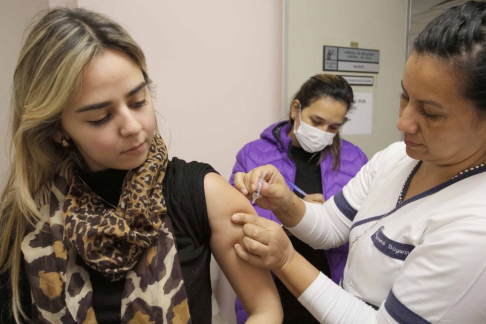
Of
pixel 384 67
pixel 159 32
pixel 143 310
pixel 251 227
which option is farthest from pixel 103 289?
pixel 384 67

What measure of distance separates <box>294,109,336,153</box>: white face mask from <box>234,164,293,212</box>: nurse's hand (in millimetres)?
633

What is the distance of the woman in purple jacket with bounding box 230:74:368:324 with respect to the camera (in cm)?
173

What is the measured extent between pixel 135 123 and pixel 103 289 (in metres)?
0.44

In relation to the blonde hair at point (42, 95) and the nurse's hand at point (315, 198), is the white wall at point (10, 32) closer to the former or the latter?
the blonde hair at point (42, 95)

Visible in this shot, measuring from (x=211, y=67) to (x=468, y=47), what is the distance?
1.45 m

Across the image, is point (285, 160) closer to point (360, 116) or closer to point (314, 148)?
point (314, 148)

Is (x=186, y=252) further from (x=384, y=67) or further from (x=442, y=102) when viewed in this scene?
(x=384, y=67)

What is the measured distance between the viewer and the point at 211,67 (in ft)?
6.31

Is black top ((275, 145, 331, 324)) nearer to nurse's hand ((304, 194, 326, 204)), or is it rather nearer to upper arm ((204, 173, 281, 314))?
nurse's hand ((304, 194, 326, 204))

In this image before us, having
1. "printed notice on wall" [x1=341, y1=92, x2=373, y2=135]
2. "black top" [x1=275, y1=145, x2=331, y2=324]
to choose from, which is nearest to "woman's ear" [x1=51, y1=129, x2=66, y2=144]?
"black top" [x1=275, y1=145, x2=331, y2=324]

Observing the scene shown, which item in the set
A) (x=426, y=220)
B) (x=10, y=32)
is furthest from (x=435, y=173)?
(x=10, y=32)

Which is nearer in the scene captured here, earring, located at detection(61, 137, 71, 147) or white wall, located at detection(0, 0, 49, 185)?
earring, located at detection(61, 137, 71, 147)

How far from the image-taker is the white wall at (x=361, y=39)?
210 cm

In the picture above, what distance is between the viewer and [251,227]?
2.84 feet
